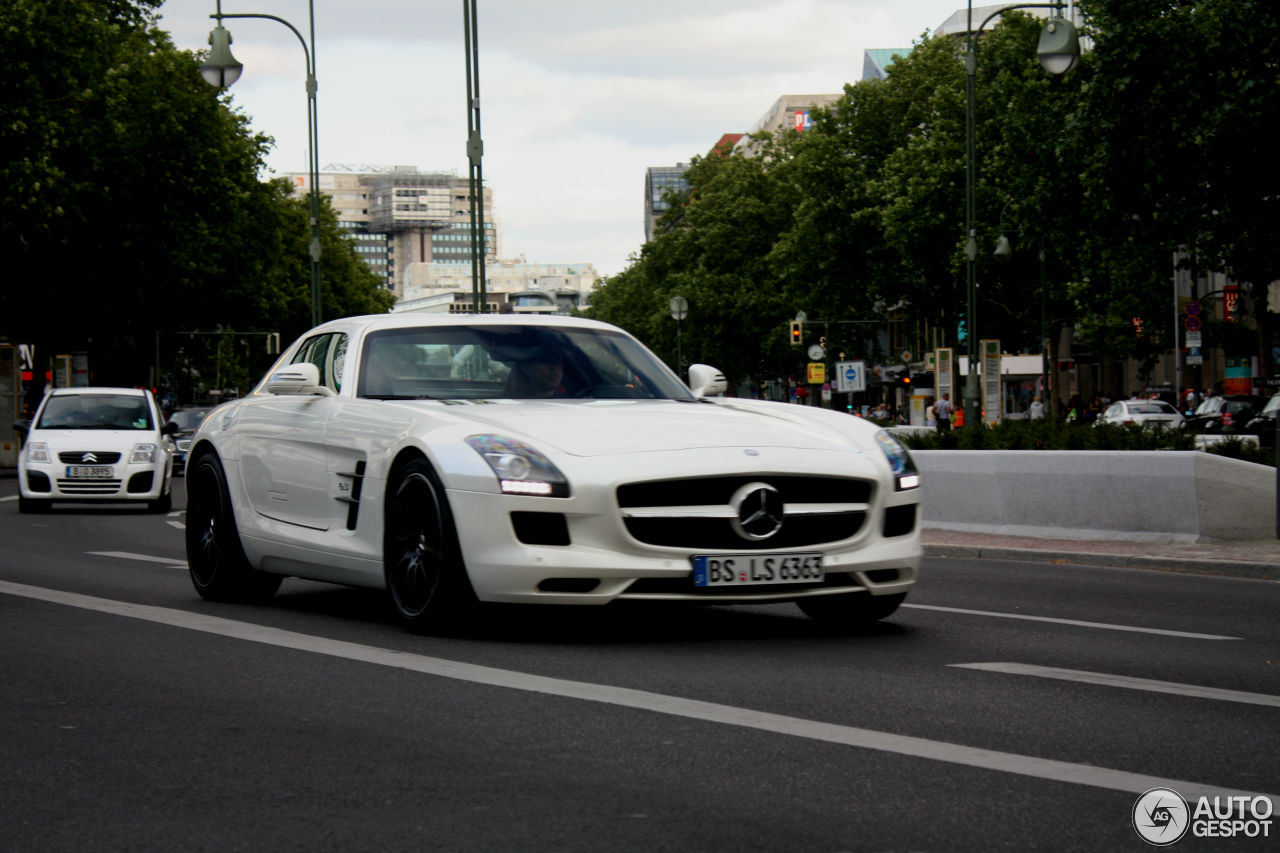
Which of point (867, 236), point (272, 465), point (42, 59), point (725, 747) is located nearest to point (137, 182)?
point (42, 59)

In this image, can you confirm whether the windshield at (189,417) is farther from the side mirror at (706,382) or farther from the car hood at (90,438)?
the side mirror at (706,382)

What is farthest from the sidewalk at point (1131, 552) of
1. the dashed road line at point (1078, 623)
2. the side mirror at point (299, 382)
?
the side mirror at point (299, 382)

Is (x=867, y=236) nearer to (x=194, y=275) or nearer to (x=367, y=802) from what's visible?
(x=194, y=275)

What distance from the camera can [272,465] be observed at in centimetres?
957

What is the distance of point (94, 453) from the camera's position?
24.8 m

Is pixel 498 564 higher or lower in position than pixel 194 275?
lower

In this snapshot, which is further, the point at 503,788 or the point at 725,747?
the point at 725,747

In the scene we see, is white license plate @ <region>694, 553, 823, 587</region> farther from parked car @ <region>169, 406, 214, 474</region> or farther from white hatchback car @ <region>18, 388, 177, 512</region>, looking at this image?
parked car @ <region>169, 406, 214, 474</region>

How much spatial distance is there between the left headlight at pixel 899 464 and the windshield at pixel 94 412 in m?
19.1

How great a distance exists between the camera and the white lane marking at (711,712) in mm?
4820

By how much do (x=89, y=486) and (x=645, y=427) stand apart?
18.2 meters

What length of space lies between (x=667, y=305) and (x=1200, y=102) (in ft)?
186

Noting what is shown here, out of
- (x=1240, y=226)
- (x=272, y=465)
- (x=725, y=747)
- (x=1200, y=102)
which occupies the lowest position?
(x=725, y=747)

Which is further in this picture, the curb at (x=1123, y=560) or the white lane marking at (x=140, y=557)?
the white lane marking at (x=140, y=557)
